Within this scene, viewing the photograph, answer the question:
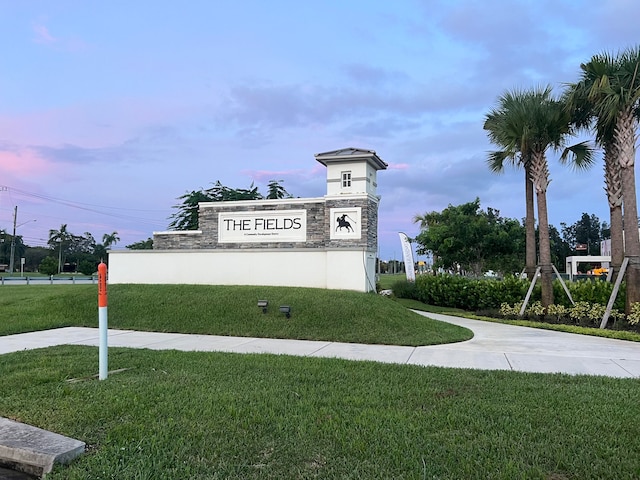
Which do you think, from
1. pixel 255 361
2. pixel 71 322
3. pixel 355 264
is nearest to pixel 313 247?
pixel 355 264

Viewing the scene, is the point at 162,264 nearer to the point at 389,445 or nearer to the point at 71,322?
the point at 71,322

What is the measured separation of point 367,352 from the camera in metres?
8.73

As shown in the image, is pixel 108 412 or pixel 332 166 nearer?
pixel 108 412

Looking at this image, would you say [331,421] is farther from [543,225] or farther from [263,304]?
[543,225]

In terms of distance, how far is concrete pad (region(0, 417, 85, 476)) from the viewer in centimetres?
349

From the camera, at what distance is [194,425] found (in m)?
4.15

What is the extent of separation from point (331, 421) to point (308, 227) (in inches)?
446

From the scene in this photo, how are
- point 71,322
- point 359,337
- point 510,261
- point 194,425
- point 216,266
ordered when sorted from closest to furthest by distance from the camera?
point 194,425
point 359,337
point 71,322
point 216,266
point 510,261

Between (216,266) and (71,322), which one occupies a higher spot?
(216,266)

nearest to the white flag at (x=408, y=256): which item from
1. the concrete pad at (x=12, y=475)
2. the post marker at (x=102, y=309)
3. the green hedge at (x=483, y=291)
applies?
the green hedge at (x=483, y=291)

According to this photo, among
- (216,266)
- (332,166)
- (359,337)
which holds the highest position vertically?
(332,166)

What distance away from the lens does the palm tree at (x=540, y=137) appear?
47.5ft

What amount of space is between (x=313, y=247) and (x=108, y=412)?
→ 1096 cm

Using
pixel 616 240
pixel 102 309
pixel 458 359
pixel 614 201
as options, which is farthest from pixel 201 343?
pixel 614 201
